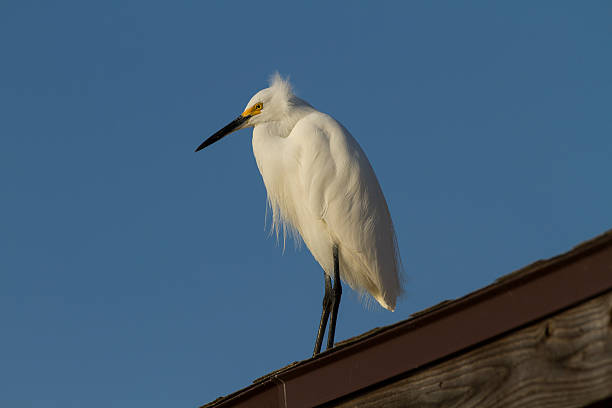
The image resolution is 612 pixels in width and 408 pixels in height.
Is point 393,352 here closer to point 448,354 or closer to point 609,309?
point 448,354

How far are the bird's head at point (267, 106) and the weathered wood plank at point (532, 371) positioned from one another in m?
4.60

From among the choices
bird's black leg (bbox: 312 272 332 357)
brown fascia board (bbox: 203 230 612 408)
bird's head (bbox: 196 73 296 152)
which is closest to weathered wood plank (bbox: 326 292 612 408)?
brown fascia board (bbox: 203 230 612 408)

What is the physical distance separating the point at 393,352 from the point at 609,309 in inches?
29.3

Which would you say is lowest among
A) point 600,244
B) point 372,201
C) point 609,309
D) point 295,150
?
point 609,309

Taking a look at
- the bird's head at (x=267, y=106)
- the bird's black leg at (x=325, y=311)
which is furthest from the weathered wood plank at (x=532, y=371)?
the bird's head at (x=267, y=106)

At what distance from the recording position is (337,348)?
8.72 feet

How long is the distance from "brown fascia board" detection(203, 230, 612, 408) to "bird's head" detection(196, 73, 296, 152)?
13.6 ft

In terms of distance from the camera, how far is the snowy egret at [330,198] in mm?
6172

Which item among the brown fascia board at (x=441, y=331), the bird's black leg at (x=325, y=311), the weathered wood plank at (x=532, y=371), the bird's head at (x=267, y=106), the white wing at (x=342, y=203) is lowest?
the weathered wood plank at (x=532, y=371)

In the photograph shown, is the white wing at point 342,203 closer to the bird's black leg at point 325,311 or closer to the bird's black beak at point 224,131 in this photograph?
the bird's black leg at point 325,311

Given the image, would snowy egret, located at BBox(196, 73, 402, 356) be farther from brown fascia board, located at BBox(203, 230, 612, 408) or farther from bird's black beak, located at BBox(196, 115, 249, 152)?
brown fascia board, located at BBox(203, 230, 612, 408)

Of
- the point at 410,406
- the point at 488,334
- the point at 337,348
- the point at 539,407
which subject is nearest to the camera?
the point at 539,407

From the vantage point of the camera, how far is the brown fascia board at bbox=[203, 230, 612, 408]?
2.00 metres

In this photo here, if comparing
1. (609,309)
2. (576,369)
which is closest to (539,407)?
(576,369)
